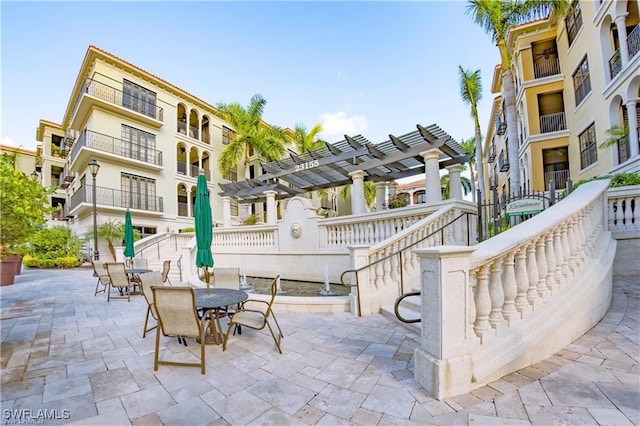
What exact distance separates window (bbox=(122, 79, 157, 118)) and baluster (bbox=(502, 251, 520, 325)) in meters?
24.6

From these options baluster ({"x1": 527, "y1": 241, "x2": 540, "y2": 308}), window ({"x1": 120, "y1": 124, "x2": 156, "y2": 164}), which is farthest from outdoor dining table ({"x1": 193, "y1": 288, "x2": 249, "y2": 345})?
window ({"x1": 120, "y1": 124, "x2": 156, "y2": 164})

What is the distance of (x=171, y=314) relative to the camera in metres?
3.53

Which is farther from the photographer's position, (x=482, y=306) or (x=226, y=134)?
(x=226, y=134)

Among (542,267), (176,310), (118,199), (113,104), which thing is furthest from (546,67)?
(118,199)

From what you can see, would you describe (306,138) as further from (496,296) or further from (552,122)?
(496,296)

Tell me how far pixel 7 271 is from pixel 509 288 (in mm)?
15092

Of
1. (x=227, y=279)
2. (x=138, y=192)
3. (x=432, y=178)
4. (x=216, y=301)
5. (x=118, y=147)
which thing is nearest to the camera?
(x=216, y=301)

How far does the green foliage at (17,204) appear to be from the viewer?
270 inches

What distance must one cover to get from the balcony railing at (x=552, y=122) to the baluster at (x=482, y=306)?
19.3 metres

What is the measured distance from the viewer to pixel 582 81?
14367 millimetres

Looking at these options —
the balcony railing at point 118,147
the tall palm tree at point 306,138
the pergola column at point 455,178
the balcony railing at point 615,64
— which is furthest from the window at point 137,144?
the balcony railing at point 615,64

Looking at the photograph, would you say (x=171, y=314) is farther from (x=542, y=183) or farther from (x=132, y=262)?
(x=542, y=183)

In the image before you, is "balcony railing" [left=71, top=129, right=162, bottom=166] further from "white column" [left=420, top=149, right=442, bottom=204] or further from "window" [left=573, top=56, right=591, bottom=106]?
"window" [left=573, top=56, right=591, bottom=106]

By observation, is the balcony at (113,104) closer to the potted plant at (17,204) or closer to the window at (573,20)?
the potted plant at (17,204)
